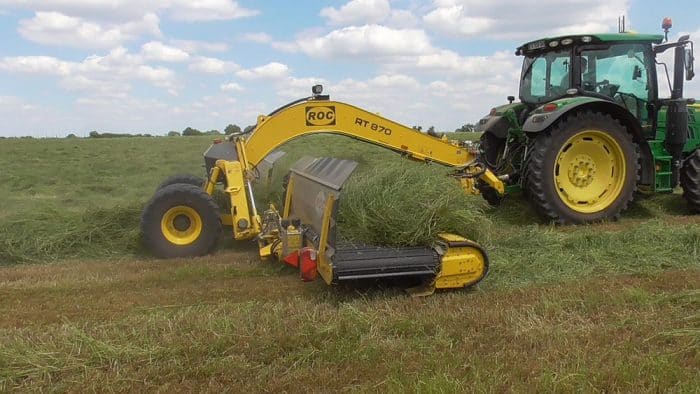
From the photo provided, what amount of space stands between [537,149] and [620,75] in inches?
64.1

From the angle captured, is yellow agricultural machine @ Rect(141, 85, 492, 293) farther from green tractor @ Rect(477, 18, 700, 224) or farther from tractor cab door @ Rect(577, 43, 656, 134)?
tractor cab door @ Rect(577, 43, 656, 134)

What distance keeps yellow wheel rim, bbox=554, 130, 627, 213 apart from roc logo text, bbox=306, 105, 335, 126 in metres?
2.79

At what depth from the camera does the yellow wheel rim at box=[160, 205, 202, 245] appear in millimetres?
6383

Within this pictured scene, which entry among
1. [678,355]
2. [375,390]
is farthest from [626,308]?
[375,390]

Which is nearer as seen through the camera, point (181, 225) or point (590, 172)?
point (181, 225)

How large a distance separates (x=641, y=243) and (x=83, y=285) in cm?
506

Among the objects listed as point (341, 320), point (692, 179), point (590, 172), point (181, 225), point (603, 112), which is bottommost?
point (341, 320)

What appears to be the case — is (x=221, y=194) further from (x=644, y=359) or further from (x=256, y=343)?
(x=644, y=359)

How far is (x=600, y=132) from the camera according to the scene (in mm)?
7520

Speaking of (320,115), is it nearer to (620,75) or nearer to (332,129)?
(332,129)

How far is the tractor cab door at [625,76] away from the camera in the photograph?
789 centimetres

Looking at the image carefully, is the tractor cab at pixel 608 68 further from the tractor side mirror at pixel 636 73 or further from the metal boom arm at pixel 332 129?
the metal boom arm at pixel 332 129

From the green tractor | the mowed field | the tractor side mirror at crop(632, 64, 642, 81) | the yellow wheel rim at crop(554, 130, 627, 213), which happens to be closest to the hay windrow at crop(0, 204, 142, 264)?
the mowed field

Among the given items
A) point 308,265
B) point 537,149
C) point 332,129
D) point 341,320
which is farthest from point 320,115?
point 341,320
